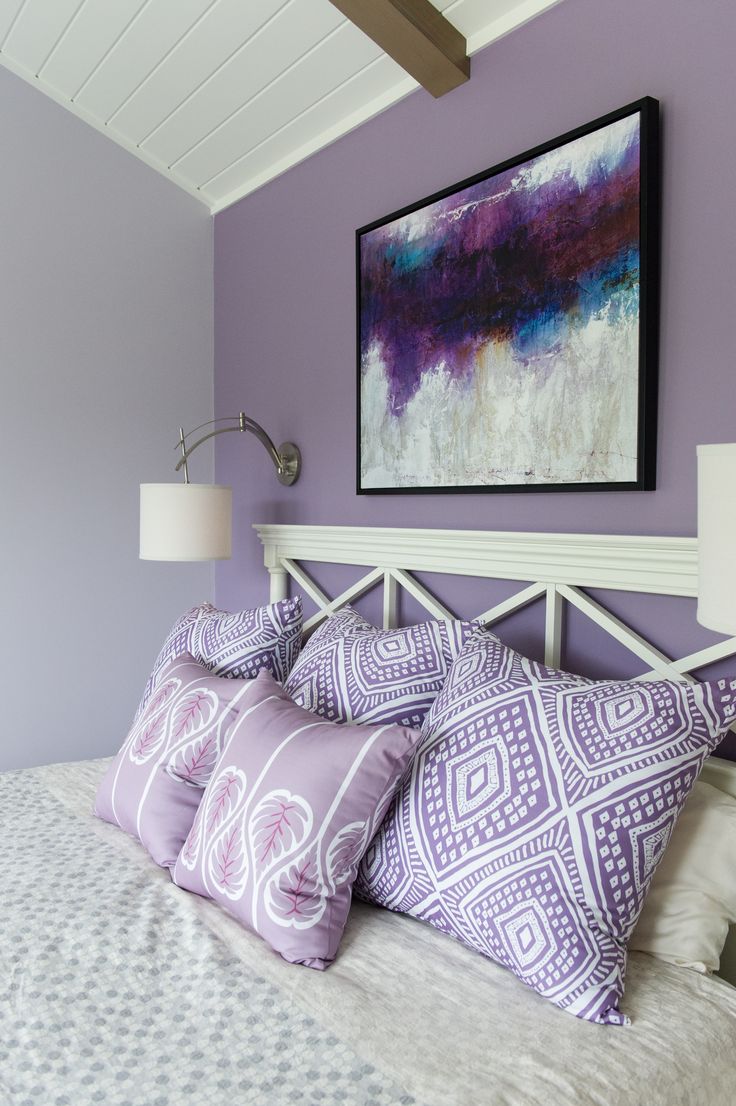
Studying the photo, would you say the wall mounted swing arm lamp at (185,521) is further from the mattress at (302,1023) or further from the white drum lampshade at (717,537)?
the white drum lampshade at (717,537)

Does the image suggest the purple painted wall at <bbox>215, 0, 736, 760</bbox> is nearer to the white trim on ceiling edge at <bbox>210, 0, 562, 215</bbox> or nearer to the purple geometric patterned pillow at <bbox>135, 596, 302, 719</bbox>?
the white trim on ceiling edge at <bbox>210, 0, 562, 215</bbox>

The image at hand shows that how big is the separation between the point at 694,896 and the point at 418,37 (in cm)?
192

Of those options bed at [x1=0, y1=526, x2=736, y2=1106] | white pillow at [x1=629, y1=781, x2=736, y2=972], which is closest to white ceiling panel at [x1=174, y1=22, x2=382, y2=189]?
bed at [x1=0, y1=526, x2=736, y2=1106]

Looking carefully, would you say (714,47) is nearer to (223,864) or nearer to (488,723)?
(488,723)

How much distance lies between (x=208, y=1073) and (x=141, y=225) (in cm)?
292

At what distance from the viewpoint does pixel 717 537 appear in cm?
118

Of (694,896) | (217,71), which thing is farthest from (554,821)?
(217,71)

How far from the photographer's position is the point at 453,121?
88.1 inches

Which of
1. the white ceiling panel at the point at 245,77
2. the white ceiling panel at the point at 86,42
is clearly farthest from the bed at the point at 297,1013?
the white ceiling panel at the point at 86,42

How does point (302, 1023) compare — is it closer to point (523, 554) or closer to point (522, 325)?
point (523, 554)

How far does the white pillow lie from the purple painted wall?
381 mm

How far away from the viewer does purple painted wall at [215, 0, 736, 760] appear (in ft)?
5.42

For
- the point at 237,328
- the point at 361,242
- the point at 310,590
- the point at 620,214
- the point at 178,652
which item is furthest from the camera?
the point at 237,328

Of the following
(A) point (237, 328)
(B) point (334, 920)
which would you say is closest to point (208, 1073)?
(B) point (334, 920)
